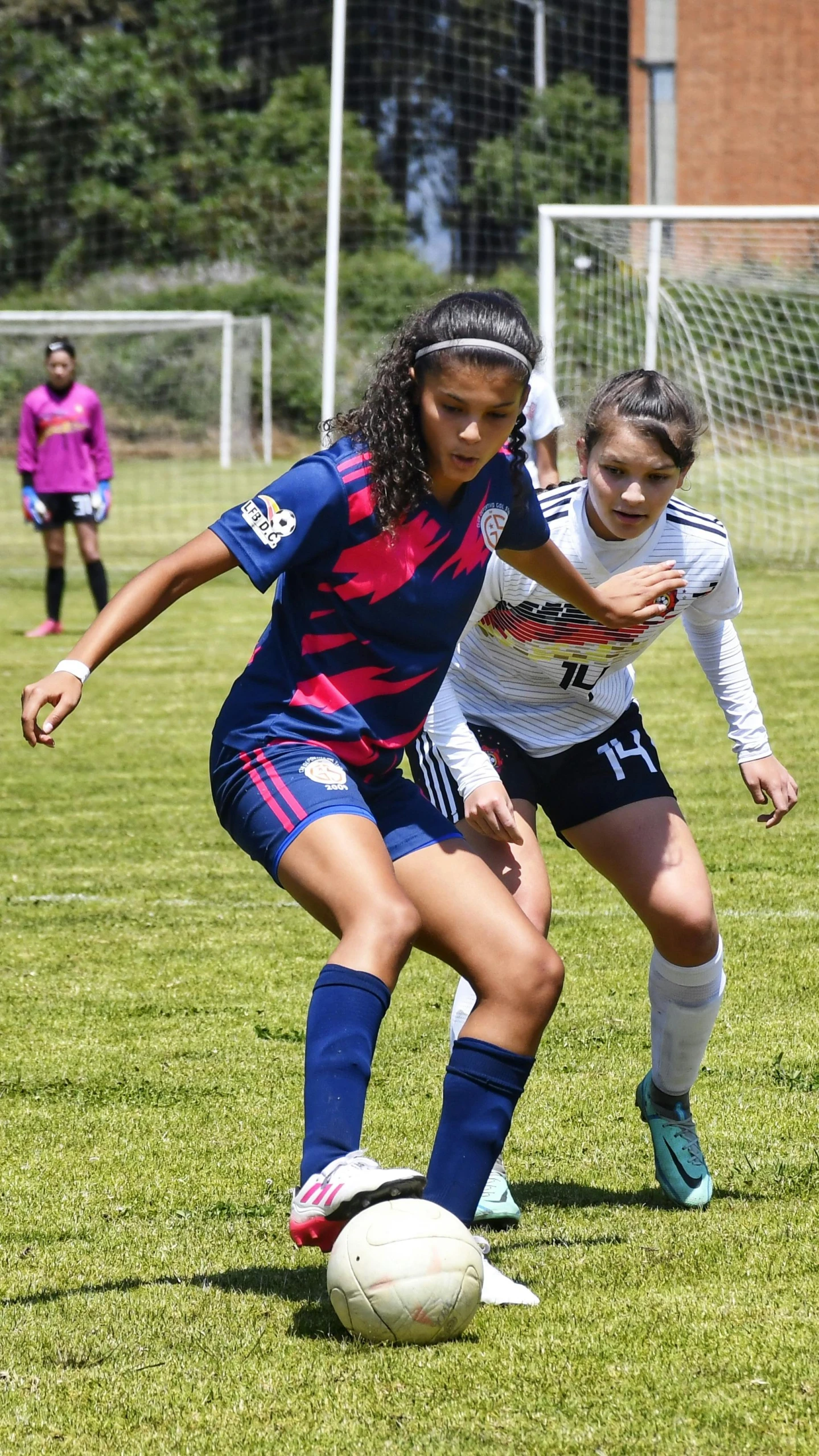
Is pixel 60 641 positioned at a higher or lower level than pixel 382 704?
lower

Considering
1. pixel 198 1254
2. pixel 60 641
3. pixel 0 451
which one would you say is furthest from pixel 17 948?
pixel 0 451

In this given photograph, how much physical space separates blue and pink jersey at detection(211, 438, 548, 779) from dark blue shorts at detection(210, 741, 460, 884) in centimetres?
3

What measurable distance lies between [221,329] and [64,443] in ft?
55.6

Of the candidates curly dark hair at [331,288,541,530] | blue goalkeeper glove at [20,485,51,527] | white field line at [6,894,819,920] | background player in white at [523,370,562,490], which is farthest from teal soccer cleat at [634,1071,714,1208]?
blue goalkeeper glove at [20,485,51,527]

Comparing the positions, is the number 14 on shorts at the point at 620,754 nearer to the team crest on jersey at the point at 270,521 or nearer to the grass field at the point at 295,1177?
the grass field at the point at 295,1177

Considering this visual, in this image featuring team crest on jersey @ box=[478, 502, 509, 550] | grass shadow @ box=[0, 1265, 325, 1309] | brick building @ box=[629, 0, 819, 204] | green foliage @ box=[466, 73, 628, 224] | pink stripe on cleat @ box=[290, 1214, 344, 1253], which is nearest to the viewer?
pink stripe on cleat @ box=[290, 1214, 344, 1253]

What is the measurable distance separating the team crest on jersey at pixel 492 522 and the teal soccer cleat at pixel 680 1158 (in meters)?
1.31

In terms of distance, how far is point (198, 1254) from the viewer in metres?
3.24

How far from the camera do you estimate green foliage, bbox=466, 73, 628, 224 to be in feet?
102

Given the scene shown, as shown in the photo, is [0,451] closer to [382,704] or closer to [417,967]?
[417,967]

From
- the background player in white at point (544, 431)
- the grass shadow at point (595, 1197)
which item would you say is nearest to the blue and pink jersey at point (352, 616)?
the grass shadow at point (595, 1197)

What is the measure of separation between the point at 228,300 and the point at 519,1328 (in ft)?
109

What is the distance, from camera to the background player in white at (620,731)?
3537 mm

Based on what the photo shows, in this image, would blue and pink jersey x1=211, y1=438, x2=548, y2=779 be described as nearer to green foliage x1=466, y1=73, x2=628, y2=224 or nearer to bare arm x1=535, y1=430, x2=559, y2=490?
bare arm x1=535, y1=430, x2=559, y2=490
